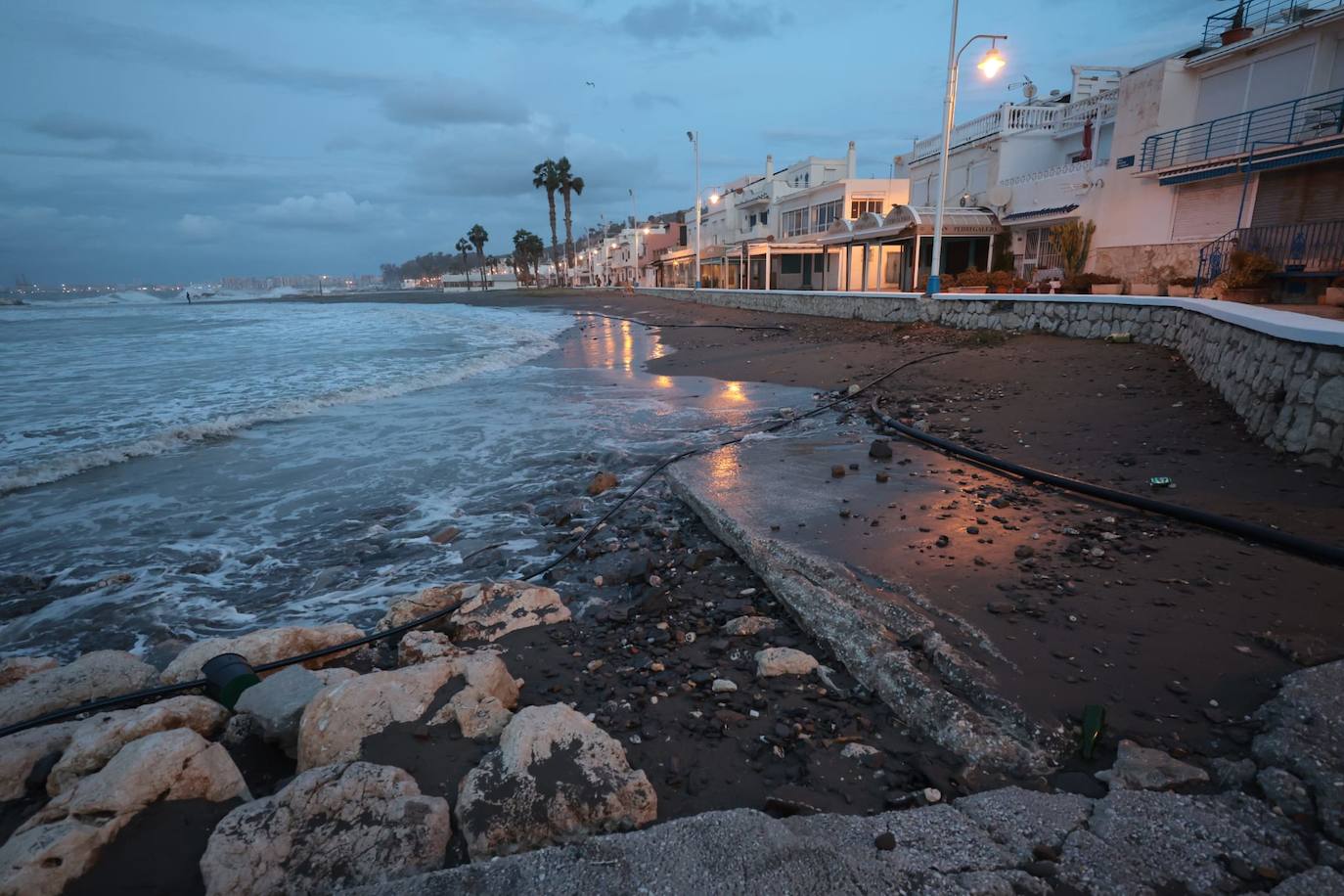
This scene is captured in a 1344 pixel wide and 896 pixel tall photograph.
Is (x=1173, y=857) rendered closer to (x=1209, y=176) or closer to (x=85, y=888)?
(x=85, y=888)

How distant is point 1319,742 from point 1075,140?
32.4 metres

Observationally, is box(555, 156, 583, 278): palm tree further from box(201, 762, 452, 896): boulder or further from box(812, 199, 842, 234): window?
box(201, 762, 452, 896): boulder

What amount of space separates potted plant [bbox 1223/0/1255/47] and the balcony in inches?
189

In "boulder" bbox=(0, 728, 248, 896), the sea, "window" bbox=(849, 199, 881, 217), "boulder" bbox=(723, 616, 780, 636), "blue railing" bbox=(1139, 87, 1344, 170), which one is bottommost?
the sea

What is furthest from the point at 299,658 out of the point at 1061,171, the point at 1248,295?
the point at 1061,171

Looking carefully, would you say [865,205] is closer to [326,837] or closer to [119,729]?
[119,729]

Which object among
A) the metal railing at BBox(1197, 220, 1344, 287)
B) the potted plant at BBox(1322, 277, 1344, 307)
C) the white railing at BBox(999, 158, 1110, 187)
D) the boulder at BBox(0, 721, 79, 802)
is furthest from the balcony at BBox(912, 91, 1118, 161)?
the boulder at BBox(0, 721, 79, 802)

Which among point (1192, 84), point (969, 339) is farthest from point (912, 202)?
point (969, 339)

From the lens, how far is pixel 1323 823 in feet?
7.22

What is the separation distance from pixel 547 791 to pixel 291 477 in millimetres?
8312

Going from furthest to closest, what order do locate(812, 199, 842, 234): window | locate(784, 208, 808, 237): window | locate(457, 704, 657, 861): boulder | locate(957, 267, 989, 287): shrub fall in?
locate(784, 208, 808, 237): window
locate(812, 199, 842, 234): window
locate(957, 267, 989, 287): shrub
locate(457, 704, 657, 861): boulder

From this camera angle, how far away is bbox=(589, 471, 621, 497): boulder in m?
7.66

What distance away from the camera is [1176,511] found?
5.15 metres

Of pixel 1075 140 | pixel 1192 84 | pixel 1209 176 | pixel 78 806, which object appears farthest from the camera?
pixel 1075 140
